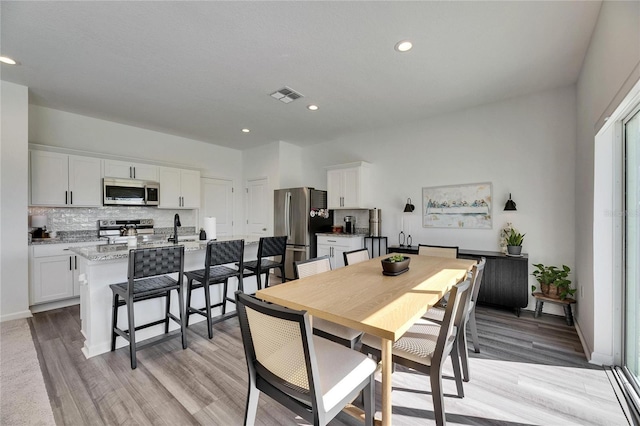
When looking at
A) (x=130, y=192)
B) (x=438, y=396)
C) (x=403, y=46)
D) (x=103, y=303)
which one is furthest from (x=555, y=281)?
(x=130, y=192)

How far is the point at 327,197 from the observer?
534cm

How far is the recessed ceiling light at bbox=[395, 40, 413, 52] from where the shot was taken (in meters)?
2.41

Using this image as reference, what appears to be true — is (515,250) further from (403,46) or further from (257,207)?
(257,207)

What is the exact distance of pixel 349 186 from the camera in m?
4.97

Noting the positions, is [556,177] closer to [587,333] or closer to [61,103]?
[587,333]

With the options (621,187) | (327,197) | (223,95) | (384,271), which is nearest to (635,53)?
(621,187)

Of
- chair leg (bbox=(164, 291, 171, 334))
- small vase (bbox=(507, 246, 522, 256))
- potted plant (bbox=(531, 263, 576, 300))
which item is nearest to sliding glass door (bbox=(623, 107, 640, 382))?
potted plant (bbox=(531, 263, 576, 300))

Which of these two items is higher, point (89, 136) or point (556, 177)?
point (89, 136)

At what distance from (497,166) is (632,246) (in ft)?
6.26

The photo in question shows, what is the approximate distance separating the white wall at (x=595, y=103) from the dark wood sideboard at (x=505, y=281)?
0.50 meters

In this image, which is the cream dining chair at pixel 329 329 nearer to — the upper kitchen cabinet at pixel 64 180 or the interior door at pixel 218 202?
the upper kitchen cabinet at pixel 64 180

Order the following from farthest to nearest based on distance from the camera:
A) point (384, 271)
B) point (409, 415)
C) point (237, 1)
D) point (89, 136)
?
point (89, 136) < point (384, 271) < point (237, 1) < point (409, 415)

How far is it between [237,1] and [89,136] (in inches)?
155

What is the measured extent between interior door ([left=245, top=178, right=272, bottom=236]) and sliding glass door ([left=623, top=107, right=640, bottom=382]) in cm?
512
